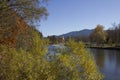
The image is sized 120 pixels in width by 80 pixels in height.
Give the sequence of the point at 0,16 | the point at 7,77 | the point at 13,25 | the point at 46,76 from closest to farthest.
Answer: the point at 46,76 → the point at 7,77 → the point at 0,16 → the point at 13,25

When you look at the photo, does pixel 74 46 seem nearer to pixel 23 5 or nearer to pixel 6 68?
pixel 6 68

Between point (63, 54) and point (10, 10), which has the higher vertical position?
point (10, 10)

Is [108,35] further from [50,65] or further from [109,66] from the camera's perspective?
[50,65]

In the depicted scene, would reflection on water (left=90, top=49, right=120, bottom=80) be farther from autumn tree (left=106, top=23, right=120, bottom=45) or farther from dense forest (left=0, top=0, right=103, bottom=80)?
autumn tree (left=106, top=23, right=120, bottom=45)

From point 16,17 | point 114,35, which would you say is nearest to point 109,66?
point 16,17

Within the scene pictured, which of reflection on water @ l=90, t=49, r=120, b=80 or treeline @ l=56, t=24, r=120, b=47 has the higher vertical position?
treeline @ l=56, t=24, r=120, b=47

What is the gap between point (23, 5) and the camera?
654 inches

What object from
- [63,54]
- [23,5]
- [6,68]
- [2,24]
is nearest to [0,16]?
[2,24]

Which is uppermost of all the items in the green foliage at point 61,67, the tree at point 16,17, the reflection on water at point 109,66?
the tree at point 16,17

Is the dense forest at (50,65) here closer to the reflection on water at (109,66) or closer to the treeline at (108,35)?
the reflection on water at (109,66)

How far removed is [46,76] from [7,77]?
5.42ft

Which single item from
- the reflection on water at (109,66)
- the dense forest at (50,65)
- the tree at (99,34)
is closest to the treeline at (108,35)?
the tree at (99,34)

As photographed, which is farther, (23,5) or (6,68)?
(23,5)

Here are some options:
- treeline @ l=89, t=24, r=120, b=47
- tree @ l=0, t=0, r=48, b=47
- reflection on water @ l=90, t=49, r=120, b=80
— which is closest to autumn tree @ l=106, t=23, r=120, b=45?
treeline @ l=89, t=24, r=120, b=47
